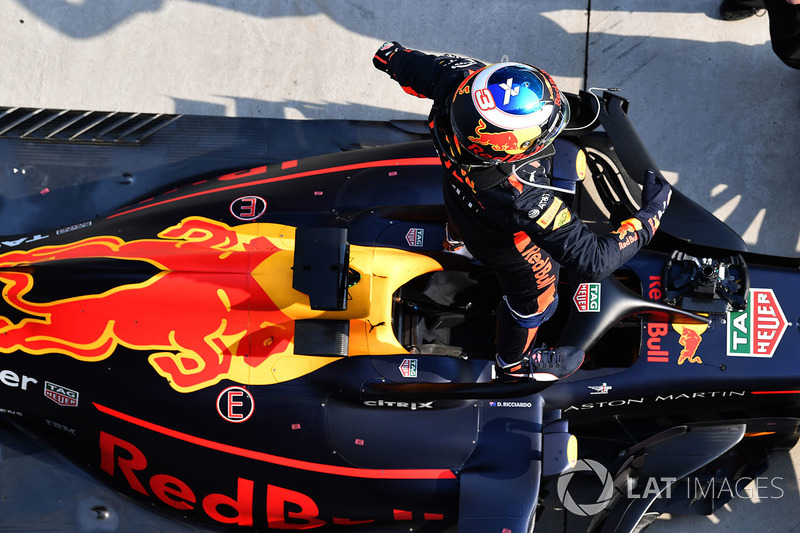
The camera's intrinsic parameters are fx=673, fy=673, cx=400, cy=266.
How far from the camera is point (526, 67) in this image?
117 inches

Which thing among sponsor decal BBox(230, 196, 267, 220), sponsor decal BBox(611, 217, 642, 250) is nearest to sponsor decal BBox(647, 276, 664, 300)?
sponsor decal BBox(611, 217, 642, 250)

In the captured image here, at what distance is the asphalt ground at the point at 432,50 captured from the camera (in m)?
5.63

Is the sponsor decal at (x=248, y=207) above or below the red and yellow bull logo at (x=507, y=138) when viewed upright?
below

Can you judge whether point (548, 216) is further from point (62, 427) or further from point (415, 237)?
point (62, 427)

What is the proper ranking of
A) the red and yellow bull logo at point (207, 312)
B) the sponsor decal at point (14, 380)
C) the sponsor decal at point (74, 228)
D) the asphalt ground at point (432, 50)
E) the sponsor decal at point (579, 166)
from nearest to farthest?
the sponsor decal at point (579, 166), the red and yellow bull logo at point (207, 312), the sponsor decal at point (14, 380), the sponsor decal at point (74, 228), the asphalt ground at point (432, 50)

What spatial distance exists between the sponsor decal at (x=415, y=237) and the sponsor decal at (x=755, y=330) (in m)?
1.94

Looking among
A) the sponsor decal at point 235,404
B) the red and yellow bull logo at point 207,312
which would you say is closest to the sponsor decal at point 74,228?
Answer: the red and yellow bull logo at point 207,312

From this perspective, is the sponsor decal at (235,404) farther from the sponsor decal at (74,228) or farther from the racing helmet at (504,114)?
the racing helmet at (504,114)

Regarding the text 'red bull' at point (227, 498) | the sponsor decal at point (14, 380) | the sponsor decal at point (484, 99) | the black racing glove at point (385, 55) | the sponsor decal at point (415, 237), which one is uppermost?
the black racing glove at point (385, 55)

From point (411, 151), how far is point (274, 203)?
981mm

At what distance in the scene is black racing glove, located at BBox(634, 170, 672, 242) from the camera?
3484 millimetres

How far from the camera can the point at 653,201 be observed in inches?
144

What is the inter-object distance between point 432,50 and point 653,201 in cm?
289

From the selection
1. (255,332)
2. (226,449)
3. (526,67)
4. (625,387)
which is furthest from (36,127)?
(625,387)
